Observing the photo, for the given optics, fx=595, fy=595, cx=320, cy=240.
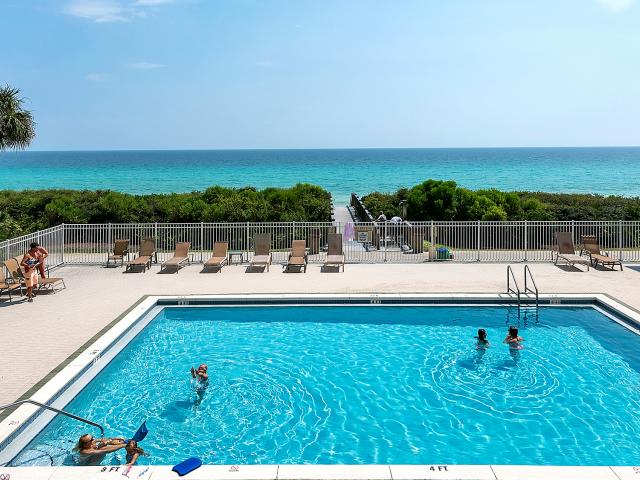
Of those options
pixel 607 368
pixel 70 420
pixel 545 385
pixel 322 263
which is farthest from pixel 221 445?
pixel 322 263

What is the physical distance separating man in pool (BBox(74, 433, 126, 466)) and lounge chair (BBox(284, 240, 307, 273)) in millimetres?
9900

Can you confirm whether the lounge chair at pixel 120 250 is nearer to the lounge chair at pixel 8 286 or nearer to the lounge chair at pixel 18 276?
the lounge chair at pixel 18 276

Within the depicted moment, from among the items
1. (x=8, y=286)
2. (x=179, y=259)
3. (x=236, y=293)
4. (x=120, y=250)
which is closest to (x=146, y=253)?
(x=120, y=250)

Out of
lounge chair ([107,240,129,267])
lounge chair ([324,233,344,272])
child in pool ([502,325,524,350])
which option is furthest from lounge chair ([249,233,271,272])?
child in pool ([502,325,524,350])

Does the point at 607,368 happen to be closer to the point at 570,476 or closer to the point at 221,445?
the point at 570,476

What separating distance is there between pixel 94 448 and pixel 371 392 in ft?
12.9

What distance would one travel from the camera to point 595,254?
17.2 m

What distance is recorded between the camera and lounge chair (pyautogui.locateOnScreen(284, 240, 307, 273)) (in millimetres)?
16559

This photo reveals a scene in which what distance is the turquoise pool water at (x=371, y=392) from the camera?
714 cm

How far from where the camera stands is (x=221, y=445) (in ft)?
23.8

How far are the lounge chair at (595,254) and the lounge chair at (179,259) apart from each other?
11.7m

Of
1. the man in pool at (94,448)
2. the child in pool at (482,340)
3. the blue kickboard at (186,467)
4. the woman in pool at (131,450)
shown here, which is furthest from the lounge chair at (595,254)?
the man in pool at (94,448)

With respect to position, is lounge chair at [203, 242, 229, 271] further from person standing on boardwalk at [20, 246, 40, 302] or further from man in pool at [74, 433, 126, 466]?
man in pool at [74, 433, 126, 466]

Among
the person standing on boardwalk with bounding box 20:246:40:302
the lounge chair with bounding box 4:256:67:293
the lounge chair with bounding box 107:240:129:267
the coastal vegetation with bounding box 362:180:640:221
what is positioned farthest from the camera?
the coastal vegetation with bounding box 362:180:640:221
